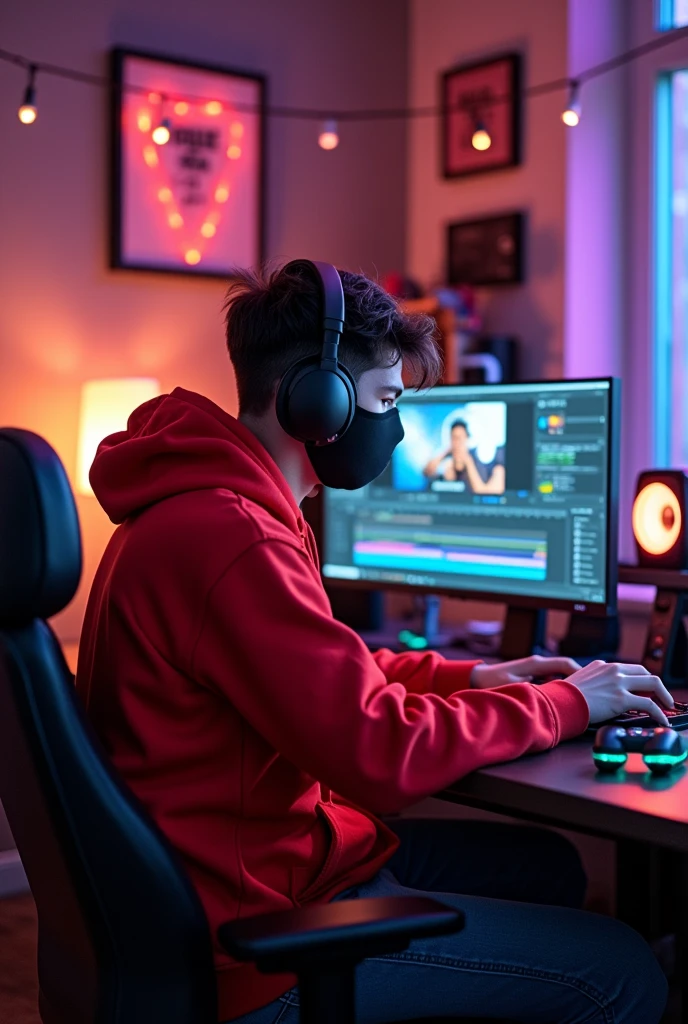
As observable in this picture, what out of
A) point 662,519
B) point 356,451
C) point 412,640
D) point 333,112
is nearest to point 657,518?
point 662,519

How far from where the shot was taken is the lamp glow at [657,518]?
77.3 inches

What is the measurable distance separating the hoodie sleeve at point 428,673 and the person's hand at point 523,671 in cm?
2

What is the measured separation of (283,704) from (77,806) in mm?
205

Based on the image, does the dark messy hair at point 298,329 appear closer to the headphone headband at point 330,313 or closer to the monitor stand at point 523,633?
the headphone headband at point 330,313

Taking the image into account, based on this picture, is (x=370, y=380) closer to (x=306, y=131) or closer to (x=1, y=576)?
(x=1, y=576)

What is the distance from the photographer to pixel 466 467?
207 centimetres

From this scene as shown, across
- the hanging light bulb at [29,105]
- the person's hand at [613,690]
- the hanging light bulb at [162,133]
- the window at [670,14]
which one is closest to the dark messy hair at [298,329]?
the person's hand at [613,690]

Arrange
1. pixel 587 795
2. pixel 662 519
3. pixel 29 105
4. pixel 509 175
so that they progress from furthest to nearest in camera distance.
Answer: pixel 509 175 < pixel 29 105 < pixel 662 519 < pixel 587 795

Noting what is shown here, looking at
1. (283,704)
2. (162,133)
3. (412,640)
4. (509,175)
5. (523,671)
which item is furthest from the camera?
(509,175)

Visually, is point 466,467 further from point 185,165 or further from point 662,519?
point 185,165

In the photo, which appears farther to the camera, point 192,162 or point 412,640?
point 192,162

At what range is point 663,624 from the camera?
186 cm

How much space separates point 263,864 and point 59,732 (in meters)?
0.29

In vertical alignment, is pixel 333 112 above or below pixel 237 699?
above
